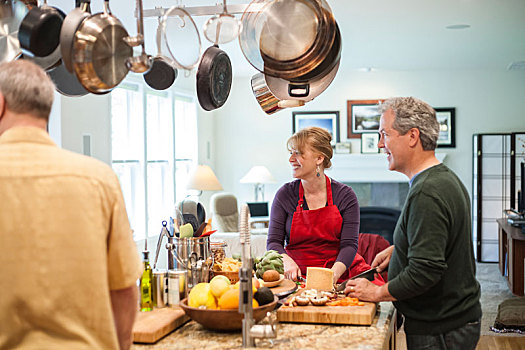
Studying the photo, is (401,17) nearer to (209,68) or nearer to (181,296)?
(209,68)

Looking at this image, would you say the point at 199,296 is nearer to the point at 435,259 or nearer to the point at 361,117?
the point at 435,259

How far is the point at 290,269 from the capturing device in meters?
2.69

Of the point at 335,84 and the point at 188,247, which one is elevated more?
the point at 335,84

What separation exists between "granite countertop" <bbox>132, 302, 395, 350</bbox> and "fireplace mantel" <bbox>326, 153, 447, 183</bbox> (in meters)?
7.17

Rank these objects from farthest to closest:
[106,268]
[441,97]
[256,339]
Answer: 1. [441,97]
2. [256,339]
3. [106,268]

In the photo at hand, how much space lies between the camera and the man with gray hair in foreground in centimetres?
135

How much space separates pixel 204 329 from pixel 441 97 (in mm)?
7872

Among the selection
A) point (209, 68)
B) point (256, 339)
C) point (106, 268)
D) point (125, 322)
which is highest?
point (209, 68)

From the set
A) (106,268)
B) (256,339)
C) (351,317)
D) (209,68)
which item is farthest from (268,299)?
(209,68)

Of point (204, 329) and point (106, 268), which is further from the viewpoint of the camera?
point (204, 329)

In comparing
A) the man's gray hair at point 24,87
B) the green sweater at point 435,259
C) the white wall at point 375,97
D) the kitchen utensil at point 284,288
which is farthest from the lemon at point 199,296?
the white wall at point 375,97

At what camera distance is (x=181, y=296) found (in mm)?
2158

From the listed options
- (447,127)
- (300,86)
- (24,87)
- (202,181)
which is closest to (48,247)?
(24,87)

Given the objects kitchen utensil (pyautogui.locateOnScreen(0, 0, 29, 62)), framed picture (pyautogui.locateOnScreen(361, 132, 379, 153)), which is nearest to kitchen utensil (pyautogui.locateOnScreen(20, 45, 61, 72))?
kitchen utensil (pyautogui.locateOnScreen(0, 0, 29, 62))
